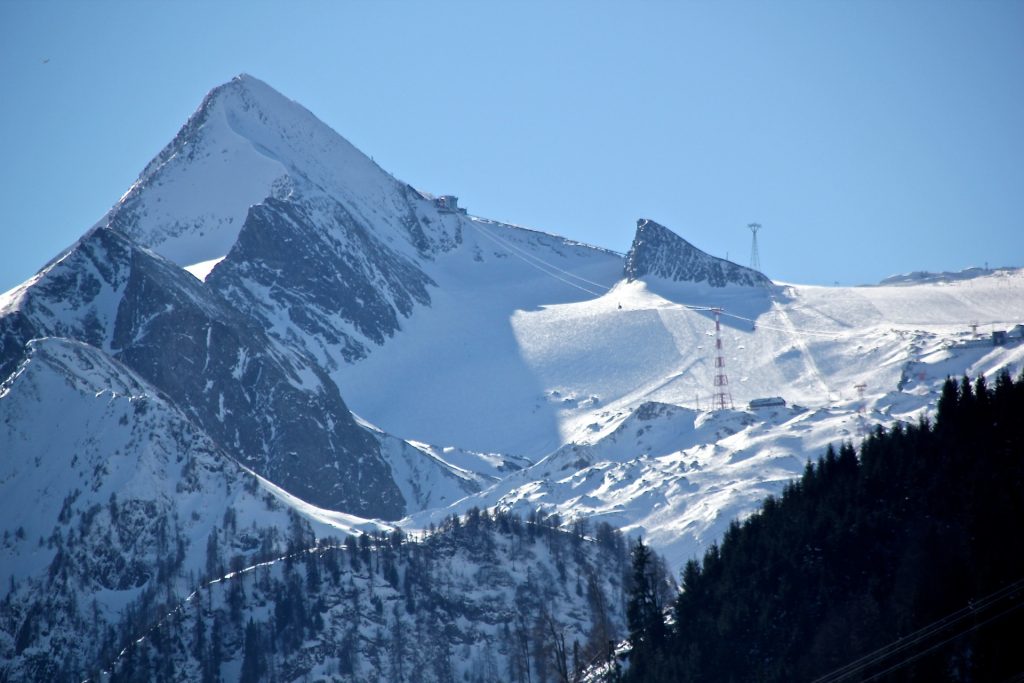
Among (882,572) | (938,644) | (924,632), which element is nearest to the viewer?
(938,644)

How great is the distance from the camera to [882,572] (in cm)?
13725

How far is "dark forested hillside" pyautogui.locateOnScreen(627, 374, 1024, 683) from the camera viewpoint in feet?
397

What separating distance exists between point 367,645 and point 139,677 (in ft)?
72.1

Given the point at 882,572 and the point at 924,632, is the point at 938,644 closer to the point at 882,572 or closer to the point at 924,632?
the point at 924,632

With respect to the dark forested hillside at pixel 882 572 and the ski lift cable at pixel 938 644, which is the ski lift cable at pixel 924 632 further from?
the ski lift cable at pixel 938 644

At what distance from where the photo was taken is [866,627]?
130m

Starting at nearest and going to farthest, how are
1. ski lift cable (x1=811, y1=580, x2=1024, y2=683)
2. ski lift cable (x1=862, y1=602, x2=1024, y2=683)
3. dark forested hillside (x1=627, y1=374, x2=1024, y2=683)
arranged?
ski lift cable (x1=862, y1=602, x2=1024, y2=683) < ski lift cable (x1=811, y1=580, x2=1024, y2=683) < dark forested hillside (x1=627, y1=374, x2=1024, y2=683)

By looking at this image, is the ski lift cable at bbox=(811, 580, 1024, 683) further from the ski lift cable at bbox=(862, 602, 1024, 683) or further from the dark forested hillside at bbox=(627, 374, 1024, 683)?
the ski lift cable at bbox=(862, 602, 1024, 683)

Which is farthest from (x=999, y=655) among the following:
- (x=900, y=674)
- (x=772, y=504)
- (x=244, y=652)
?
(x=244, y=652)

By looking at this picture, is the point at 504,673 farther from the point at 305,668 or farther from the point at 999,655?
the point at 999,655

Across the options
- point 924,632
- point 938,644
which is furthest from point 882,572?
point 938,644

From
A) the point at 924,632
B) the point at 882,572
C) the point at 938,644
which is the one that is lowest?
the point at 938,644

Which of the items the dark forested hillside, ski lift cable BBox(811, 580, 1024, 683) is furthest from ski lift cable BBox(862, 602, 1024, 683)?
ski lift cable BBox(811, 580, 1024, 683)

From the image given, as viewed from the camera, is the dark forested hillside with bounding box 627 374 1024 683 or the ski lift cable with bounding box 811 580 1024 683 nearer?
the ski lift cable with bounding box 811 580 1024 683
